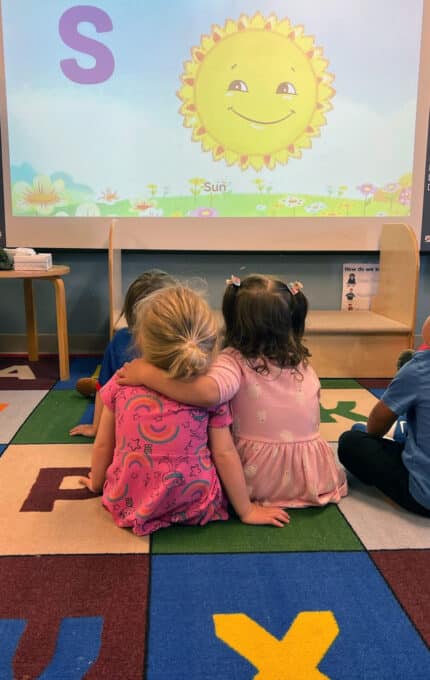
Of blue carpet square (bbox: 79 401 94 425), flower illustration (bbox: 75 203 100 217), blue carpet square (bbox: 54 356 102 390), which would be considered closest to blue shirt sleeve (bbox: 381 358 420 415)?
blue carpet square (bbox: 79 401 94 425)

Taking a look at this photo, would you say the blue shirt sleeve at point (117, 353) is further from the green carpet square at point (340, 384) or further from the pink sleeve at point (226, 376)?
the green carpet square at point (340, 384)

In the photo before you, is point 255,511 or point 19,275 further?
point 19,275

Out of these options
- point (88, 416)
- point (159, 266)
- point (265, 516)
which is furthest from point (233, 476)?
point (159, 266)

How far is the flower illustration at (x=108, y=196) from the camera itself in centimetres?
289

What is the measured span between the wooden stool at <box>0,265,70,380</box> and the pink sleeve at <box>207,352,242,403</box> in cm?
136

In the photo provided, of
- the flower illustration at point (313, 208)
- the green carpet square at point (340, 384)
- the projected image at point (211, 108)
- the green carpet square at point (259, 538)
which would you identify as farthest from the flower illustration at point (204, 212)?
the green carpet square at point (259, 538)

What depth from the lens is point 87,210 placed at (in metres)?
2.90

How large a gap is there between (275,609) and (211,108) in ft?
7.94

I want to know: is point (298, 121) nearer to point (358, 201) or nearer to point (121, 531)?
point (358, 201)

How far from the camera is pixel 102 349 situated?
310 centimetres

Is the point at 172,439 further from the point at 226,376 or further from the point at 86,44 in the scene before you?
the point at 86,44

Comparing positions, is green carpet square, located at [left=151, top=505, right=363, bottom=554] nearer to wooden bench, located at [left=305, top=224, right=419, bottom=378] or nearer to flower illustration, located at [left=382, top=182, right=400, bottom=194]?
wooden bench, located at [left=305, top=224, right=419, bottom=378]

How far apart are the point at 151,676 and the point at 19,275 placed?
1.84 meters

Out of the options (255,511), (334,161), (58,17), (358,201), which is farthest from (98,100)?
(255,511)
